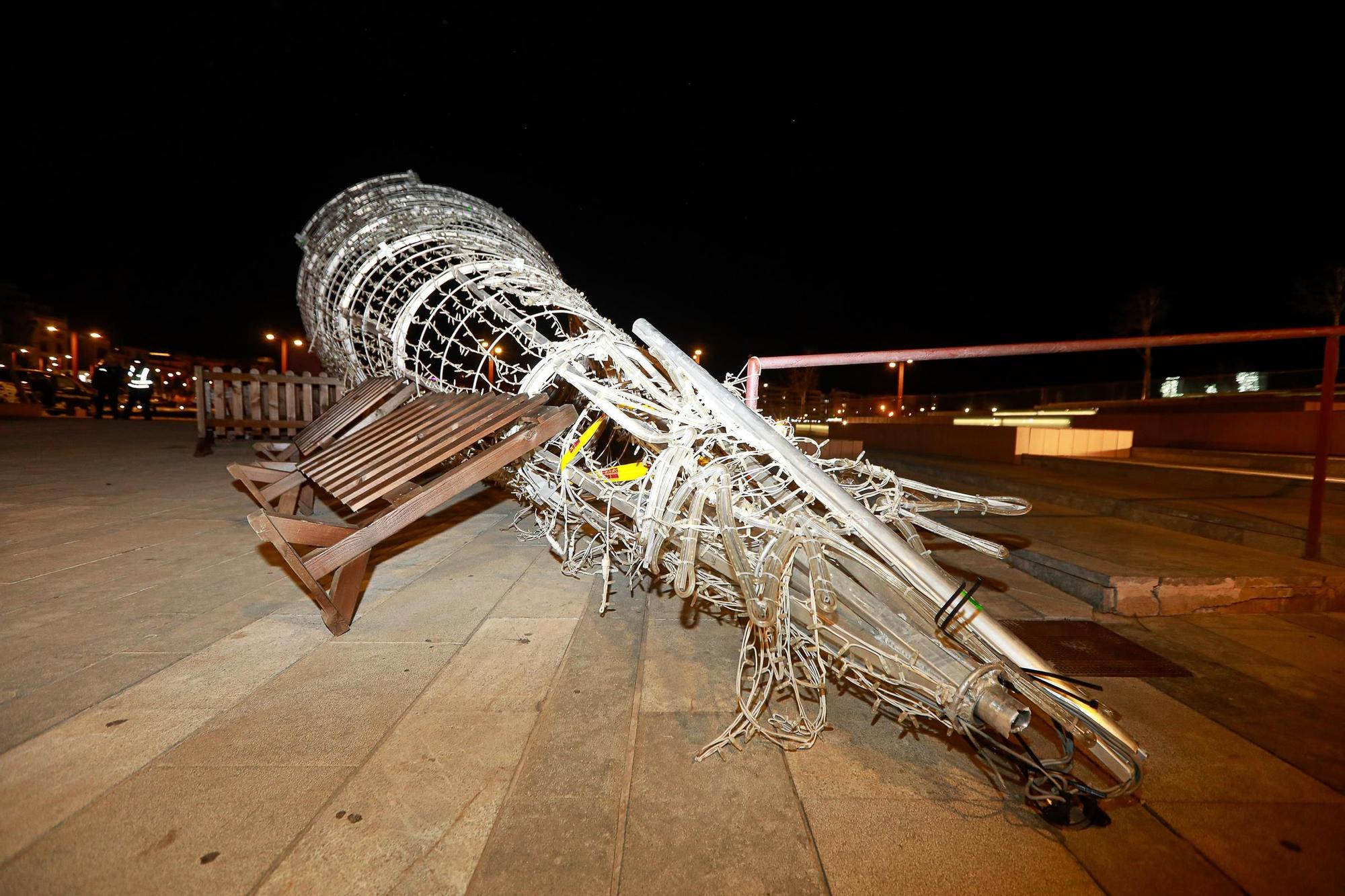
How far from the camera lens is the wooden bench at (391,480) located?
8.59 feet

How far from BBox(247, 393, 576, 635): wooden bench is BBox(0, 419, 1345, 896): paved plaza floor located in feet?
1.31

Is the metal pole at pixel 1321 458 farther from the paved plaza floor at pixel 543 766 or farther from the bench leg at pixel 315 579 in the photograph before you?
the bench leg at pixel 315 579

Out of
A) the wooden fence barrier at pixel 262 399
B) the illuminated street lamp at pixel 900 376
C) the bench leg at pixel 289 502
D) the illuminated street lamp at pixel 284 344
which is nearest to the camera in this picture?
the illuminated street lamp at pixel 900 376

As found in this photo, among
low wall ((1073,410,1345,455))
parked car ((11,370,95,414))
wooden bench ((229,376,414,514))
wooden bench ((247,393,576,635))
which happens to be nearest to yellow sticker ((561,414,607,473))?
wooden bench ((247,393,576,635))

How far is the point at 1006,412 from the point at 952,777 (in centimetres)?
2334

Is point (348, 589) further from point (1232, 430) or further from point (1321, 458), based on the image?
point (1232, 430)

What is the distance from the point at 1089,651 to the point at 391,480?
4047 millimetres

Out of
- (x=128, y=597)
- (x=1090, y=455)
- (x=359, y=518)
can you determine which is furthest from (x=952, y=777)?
(x=1090, y=455)

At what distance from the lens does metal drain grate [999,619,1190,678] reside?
2.63 metres

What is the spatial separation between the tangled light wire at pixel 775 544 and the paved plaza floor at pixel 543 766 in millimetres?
198

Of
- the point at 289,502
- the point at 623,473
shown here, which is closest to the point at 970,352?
the point at 623,473

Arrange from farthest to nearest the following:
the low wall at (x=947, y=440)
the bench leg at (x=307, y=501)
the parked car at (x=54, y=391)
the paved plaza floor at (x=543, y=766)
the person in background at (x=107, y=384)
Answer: the parked car at (x=54, y=391) < the person in background at (x=107, y=384) < the low wall at (x=947, y=440) < the bench leg at (x=307, y=501) < the paved plaza floor at (x=543, y=766)

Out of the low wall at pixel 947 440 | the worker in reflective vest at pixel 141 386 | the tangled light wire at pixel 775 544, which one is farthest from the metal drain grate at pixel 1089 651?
the worker in reflective vest at pixel 141 386

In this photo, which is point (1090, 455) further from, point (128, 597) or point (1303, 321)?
point (1303, 321)
